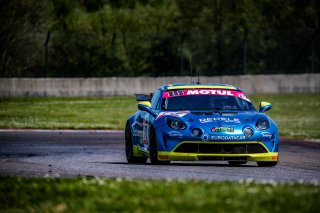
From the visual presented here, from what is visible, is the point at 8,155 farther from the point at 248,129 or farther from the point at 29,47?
the point at 29,47

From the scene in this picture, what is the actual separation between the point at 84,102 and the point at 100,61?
134 inches

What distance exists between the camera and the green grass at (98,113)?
25.9 m

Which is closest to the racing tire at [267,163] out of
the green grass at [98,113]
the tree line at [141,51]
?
the green grass at [98,113]

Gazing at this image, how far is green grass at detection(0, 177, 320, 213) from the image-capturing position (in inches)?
296

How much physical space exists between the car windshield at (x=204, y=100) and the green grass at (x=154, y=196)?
16.4 ft

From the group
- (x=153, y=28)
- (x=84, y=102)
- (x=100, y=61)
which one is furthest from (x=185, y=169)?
(x=153, y=28)

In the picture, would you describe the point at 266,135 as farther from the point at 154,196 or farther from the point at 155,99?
the point at 154,196

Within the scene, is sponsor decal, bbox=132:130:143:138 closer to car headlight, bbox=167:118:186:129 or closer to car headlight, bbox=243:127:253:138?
car headlight, bbox=167:118:186:129

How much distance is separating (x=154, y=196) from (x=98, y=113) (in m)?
22.5

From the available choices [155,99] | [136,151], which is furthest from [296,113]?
[136,151]

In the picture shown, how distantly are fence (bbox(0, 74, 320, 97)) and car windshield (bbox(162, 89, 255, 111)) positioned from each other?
18.1 metres

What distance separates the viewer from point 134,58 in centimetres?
3844

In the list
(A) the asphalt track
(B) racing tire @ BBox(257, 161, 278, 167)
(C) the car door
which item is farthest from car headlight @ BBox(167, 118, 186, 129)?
(B) racing tire @ BBox(257, 161, 278, 167)

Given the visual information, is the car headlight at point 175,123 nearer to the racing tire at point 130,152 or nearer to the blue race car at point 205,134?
the blue race car at point 205,134
